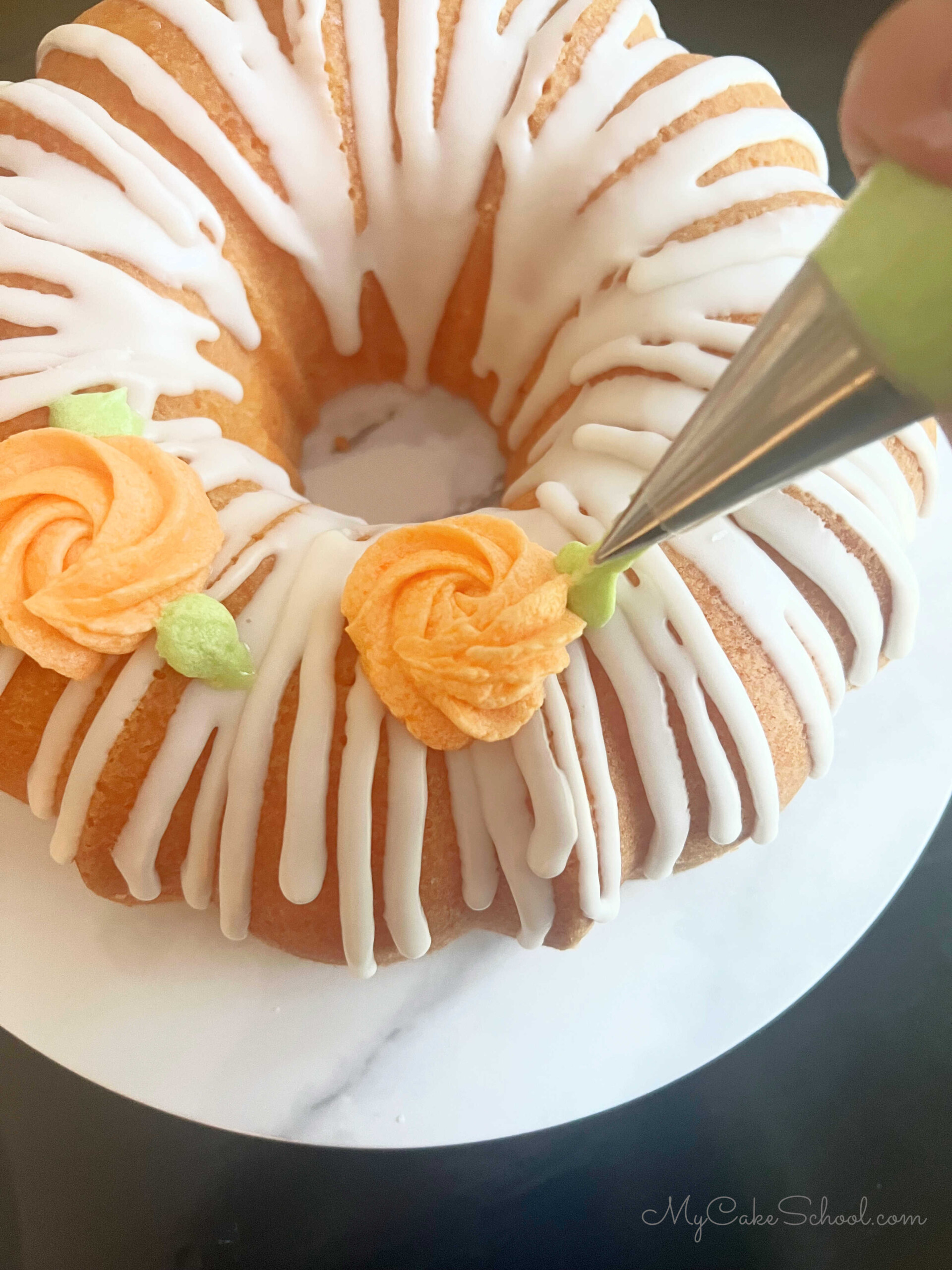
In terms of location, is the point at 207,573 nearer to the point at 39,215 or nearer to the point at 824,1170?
Result: the point at 39,215

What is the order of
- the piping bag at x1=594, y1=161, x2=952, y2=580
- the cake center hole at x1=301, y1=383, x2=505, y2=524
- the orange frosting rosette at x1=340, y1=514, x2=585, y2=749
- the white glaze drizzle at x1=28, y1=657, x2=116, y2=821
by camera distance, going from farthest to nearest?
1. the cake center hole at x1=301, y1=383, x2=505, y2=524
2. the white glaze drizzle at x1=28, y1=657, x2=116, y2=821
3. the orange frosting rosette at x1=340, y1=514, x2=585, y2=749
4. the piping bag at x1=594, y1=161, x2=952, y2=580

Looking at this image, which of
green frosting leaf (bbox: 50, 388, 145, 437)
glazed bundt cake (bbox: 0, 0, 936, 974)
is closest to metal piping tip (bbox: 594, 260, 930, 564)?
glazed bundt cake (bbox: 0, 0, 936, 974)

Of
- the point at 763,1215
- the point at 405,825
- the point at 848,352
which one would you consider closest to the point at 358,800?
the point at 405,825

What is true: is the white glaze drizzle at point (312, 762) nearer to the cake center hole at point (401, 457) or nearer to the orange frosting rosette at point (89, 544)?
the orange frosting rosette at point (89, 544)

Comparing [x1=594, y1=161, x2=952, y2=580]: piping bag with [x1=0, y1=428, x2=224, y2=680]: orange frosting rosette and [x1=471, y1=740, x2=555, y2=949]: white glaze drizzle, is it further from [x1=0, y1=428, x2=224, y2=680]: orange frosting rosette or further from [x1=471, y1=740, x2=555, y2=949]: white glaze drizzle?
[x1=0, y1=428, x2=224, y2=680]: orange frosting rosette

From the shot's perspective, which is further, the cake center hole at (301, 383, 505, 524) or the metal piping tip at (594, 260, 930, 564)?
the cake center hole at (301, 383, 505, 524)

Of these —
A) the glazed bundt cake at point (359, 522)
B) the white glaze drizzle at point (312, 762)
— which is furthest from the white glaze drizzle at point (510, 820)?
the white glaze drizzle at point (312, 762)

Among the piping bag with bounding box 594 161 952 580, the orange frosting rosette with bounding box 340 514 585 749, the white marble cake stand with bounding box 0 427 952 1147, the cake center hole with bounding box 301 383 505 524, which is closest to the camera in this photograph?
the piping bag with bounding box 594 161 952 580
